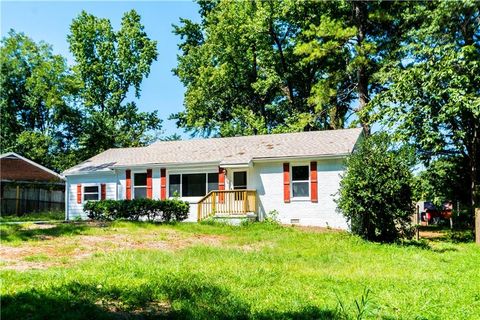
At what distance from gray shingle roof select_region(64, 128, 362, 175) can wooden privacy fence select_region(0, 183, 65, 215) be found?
6858 millimetres

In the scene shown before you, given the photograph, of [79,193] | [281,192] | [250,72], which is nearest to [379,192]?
[281,192]

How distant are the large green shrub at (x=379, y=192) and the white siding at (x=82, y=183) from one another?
44.9 ft

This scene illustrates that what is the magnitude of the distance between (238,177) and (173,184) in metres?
3.51

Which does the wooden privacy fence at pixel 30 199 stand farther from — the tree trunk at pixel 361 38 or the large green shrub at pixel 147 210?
the tree trunk at pixel 361 38

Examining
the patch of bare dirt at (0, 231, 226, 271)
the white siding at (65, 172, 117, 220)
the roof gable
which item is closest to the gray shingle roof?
the white siding at (65, 172, 117, 220)

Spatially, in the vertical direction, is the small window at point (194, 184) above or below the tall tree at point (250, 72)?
below

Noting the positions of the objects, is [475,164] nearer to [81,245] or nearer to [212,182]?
[212,182]

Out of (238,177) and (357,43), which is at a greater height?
(357,43)

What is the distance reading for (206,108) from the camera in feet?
112

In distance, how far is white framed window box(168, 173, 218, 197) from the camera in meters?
20.8

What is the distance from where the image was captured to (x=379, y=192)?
1338 cm

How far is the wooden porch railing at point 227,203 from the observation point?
18.8 meters

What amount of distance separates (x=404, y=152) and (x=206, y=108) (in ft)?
72.7

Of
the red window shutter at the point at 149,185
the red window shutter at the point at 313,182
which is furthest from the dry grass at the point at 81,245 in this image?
the red window shutter at the point at 149,185
